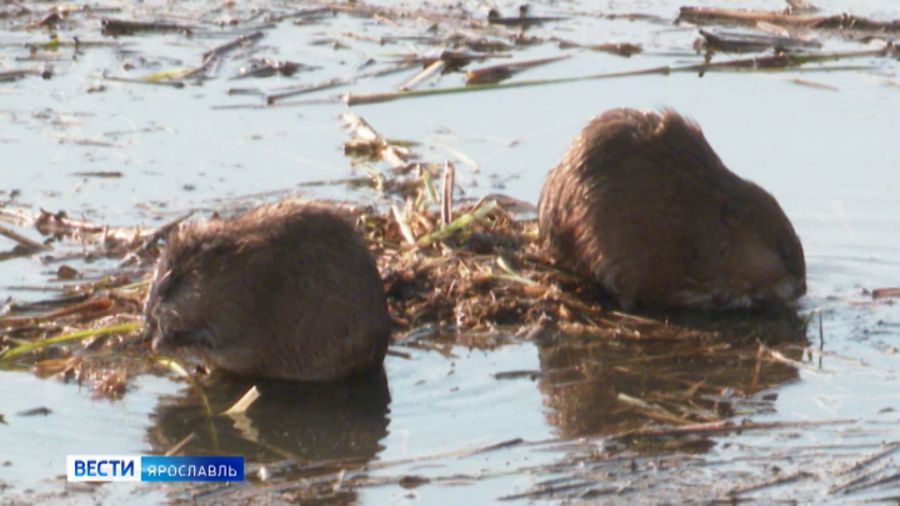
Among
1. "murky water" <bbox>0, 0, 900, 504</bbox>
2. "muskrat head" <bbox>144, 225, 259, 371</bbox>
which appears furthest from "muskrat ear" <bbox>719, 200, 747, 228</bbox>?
"muskrat head" <bbox>144, 225, 259, 371</bbox>

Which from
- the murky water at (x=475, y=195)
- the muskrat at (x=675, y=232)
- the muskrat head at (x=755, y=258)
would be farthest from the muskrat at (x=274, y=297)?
the muskrat head at (x=755, y=258)

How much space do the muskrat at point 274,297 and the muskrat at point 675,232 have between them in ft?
4.19

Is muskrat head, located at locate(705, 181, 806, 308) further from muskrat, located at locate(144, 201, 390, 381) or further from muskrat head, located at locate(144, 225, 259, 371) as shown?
muskrat head, located at locate(144, 225, 259, 371)

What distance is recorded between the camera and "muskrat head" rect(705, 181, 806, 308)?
7020 millimetres

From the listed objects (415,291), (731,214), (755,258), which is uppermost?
(731,214)

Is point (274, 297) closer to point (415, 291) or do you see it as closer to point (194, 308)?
point (194, 308)

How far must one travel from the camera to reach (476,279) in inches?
273

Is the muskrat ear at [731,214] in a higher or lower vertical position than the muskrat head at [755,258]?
higher

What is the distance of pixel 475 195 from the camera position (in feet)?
27.3

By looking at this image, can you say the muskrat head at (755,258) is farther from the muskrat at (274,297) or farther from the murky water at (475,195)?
the muskrat at (274,297)

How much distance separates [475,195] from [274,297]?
2.53m

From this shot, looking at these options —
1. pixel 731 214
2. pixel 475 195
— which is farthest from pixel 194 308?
pixel 475 195

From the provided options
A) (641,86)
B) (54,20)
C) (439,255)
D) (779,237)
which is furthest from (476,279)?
(54,20)

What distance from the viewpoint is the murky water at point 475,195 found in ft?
17.8
